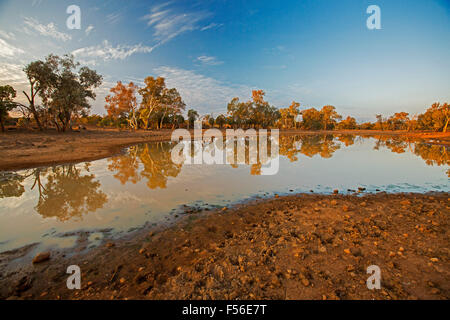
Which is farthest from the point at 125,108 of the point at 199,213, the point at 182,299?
the point at 182,299

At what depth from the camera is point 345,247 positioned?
359 cm

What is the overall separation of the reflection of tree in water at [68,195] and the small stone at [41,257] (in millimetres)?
1935

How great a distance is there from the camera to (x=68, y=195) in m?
6.97

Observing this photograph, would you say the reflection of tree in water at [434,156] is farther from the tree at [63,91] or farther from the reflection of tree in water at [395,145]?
the tree at [63,91]

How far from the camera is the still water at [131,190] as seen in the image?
472 centimetres

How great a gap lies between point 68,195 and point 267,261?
25.4ft

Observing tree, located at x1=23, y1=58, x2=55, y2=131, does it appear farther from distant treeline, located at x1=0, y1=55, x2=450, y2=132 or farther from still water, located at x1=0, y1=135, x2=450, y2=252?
still water, located at x1=0, y1=135, x2=450, y2=252

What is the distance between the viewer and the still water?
472 centimetres

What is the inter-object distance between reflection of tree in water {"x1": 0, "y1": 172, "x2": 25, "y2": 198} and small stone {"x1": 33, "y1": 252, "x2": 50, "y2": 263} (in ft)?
17.4

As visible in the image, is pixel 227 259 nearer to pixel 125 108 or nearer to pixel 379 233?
pixel 379 233

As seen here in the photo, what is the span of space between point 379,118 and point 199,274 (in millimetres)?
148903

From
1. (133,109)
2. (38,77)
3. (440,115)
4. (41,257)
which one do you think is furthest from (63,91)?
(440,115)

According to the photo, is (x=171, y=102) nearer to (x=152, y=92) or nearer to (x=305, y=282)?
(x=152, y=92)
